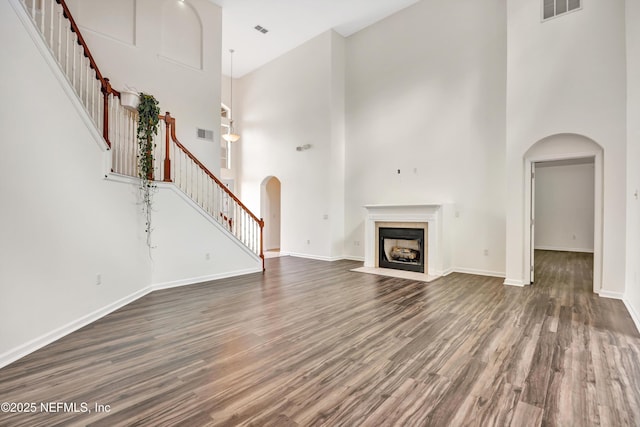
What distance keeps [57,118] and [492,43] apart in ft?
23.4

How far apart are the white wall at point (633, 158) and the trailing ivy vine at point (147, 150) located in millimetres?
6445

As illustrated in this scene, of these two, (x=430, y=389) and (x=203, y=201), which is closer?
(x=430, y=389)

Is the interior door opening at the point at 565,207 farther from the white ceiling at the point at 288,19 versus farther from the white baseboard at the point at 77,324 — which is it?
the white baseboard at the point at 77,324

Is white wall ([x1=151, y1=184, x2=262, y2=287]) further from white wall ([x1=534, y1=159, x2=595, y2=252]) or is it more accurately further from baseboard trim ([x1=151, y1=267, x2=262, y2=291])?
white wall ([x1=534, y1=159, x2=595, y2=252])

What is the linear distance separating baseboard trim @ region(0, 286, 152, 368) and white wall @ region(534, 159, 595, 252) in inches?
447

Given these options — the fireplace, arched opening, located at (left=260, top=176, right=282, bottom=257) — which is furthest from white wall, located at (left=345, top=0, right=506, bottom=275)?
arched opening, located at (left=260, top=176, right=282, bottom=257)

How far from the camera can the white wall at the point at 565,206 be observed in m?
9.40

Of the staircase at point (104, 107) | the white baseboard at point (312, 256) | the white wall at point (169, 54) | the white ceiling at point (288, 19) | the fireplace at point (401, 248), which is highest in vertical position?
the white ceiling at point (288, 19)

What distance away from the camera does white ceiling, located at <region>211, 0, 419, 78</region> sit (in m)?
7.06

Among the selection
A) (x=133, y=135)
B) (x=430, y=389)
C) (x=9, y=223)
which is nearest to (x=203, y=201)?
(x=133, y=135)

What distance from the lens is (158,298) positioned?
4465 millimetres

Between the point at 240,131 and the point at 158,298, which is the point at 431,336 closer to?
the point at 158,298

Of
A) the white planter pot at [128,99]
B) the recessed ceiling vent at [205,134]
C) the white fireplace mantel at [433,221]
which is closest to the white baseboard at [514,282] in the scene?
the white fireplace mantel at [433,221]

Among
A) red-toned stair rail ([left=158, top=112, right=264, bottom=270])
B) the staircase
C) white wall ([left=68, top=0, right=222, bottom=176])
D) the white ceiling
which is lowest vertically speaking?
red-toned stair rail ([left=158, top=112, right=264, bottom=270])
